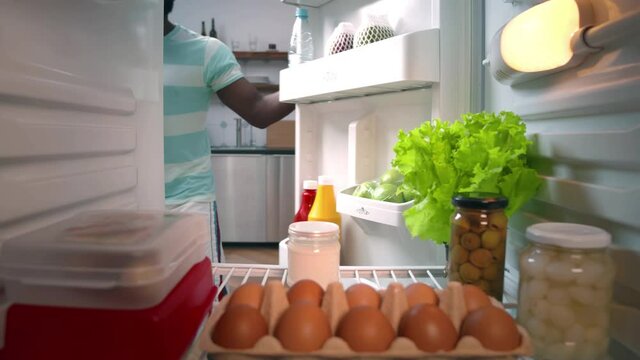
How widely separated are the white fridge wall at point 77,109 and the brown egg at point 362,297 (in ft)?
1.39

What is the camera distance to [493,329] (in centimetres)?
45

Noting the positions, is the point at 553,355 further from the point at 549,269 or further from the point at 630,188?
the point at 630,188

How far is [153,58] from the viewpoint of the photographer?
3.19 feet

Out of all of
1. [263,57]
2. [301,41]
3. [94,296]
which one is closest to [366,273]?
[94,296]

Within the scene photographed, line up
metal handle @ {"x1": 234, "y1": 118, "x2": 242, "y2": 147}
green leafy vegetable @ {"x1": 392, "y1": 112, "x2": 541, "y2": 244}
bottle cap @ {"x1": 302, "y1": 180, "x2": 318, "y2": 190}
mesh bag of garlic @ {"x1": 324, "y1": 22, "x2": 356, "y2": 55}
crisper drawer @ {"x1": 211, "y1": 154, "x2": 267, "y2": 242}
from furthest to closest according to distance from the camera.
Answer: metal handle @ {"x1": 234, "y1": 118, "x2": 242, "y2": 147}, crisper drawer @ {"x1": 211, "y1": 154, "x2": 267, "y2": 242}, bottle cap @ {"x1": 302, "y1": 180, "x2": 318, "y2": 190}, mesh bag of garlic @ {"x1": 324, "y1": 22, "x2": 356, "y2": 55}, green leafy vegetable @ {"x1": 392, "y1": 112, "x2": 541, "y2": 244}

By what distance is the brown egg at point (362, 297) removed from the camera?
539 millimetres

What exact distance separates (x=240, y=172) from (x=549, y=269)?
3027 mm

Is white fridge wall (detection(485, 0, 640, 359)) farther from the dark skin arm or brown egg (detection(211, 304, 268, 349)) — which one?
the dark skin arm

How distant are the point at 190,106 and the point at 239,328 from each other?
1.12 meters

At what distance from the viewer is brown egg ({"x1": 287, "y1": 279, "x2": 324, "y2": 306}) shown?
551mm

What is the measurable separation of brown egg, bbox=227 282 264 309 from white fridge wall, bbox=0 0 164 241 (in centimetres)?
29

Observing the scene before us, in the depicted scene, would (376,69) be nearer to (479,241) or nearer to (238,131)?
(479,241)

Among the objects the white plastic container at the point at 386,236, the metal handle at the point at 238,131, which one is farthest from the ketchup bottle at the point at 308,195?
the metal handle at the point at 238,131

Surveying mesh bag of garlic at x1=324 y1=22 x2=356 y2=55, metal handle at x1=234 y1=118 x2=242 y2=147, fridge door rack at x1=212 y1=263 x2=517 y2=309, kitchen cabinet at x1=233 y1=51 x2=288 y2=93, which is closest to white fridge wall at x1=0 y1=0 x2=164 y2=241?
fridge door rack at x1=212 y1=263 x2=517 y2=309
